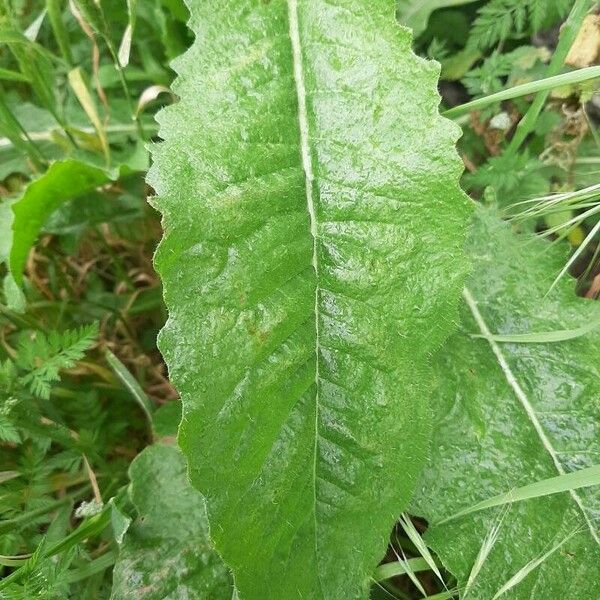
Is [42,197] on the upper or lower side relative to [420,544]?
upper

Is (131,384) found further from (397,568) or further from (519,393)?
(519,393)

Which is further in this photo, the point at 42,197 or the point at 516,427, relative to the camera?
the point at 42,197

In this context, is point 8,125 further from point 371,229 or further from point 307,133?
point 371,229

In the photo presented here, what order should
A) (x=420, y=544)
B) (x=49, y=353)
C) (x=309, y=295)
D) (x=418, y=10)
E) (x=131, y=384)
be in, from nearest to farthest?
1. (x=309, y=295)
2. (x=420, y=544)
3. (x=49, y=353)
4. (x=131, y=384)
5. (x=418, y=10)

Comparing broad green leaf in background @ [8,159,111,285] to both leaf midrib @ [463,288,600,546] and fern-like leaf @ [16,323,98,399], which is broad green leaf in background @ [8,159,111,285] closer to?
fern-like leaf @ [16,323,98,399]

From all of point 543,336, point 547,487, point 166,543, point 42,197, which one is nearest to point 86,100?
point 42,197

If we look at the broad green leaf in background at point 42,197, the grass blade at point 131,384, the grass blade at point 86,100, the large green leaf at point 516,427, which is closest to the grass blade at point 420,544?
the large green leaf at point 516,427
